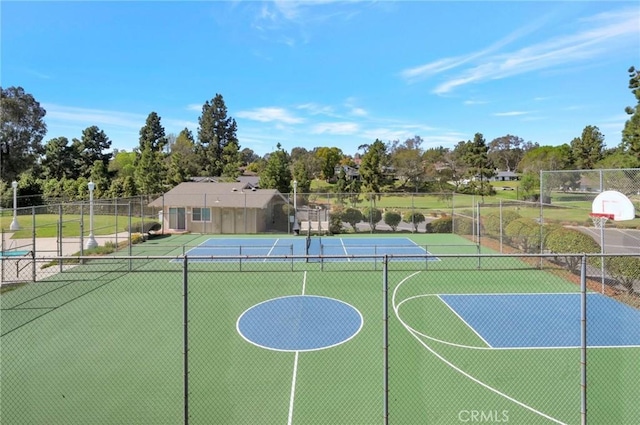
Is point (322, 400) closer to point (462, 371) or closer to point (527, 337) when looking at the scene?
point (462, 371)

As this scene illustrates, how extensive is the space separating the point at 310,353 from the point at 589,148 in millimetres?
62796

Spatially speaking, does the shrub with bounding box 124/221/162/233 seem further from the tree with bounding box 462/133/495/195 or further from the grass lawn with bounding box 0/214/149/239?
the tree with bounding box 462/133/495/195

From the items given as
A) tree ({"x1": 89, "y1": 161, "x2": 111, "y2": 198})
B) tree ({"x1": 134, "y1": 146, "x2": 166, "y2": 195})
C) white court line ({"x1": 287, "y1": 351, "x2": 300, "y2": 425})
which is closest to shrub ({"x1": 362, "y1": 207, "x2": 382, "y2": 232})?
white court line ({"x1": 287, "y1": 351, "x2": 300, "y2": 425})

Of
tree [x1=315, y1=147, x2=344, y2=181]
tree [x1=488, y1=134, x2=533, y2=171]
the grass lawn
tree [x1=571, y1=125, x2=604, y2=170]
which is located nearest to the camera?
the grass lawn

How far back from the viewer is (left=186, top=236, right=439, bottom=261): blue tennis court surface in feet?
59.7

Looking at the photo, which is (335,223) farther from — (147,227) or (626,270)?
(626,270)

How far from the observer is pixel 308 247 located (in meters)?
16.8

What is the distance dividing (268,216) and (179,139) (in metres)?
55.3

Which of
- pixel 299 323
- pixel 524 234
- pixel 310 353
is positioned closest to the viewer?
pixel 310 353

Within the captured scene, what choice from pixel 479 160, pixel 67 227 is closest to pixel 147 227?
pixel 67 227

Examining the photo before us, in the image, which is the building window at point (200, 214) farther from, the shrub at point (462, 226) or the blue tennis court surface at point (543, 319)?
the blue tennis court surface at point (543, 319)

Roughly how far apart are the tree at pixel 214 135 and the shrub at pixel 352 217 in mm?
35290

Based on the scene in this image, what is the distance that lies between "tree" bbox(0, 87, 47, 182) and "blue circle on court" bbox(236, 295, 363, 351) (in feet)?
147

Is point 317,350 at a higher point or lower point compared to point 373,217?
lower
